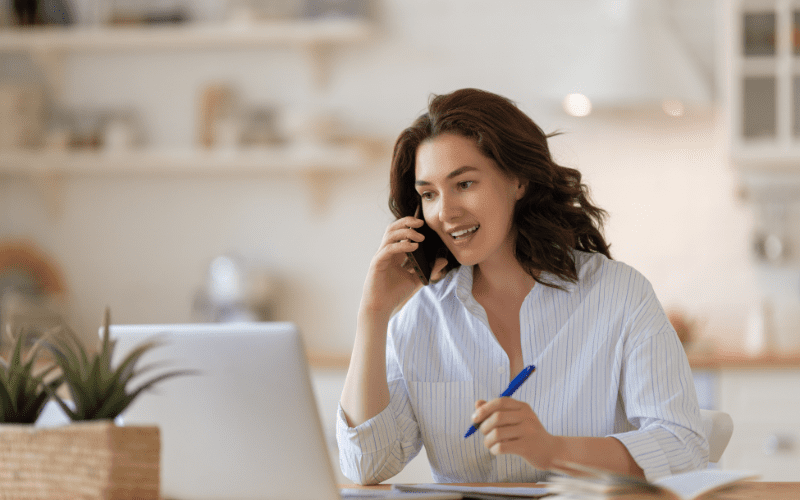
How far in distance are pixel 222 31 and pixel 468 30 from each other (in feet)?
3.25

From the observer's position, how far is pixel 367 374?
1433 millimetres

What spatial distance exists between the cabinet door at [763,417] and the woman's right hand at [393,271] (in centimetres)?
169

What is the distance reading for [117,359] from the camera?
1.09m

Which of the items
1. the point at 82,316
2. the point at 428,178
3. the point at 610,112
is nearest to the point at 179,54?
the point at 82,316

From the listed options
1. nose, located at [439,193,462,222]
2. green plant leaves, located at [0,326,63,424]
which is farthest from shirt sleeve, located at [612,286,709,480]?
green plant leaves, located at [0,326,63,424]

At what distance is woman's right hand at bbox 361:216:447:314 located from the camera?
1478 mm

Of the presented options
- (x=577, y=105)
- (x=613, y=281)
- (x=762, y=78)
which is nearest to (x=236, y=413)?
(x=613, y=281)

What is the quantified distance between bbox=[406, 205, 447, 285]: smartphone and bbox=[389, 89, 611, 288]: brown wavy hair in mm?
29

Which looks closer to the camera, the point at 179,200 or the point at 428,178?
the point at 428,178

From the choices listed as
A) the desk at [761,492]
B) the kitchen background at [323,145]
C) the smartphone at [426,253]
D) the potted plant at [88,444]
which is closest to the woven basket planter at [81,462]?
the potted plant at [88,444]

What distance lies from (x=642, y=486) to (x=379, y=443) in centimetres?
56

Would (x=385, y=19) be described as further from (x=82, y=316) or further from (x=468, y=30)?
(x=82, y=316)

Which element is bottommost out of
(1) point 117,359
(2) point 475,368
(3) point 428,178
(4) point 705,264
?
A: (4) point 705,264

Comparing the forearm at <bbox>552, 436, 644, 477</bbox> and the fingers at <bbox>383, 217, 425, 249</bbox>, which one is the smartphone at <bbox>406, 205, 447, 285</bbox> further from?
the forearm at <bbox>552, 436, 644, 477</bbox>
